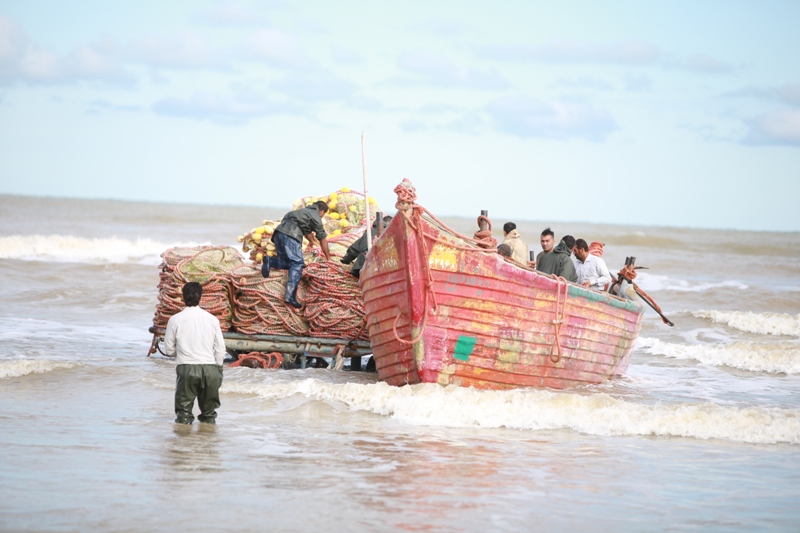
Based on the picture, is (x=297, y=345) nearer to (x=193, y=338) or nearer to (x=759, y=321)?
(x=193, y=338)

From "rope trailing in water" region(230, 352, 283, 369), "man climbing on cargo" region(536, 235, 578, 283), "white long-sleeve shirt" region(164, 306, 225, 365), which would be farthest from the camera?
"rope trailing in water" region(230, 352, 283, 369)

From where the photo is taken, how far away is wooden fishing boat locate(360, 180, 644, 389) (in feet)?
30.9

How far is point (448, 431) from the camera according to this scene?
8.67m

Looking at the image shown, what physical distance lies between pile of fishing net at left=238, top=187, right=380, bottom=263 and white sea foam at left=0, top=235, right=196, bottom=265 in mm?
19284

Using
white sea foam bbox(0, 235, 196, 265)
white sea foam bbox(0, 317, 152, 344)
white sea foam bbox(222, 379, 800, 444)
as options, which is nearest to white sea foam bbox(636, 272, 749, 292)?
white sea foam bbox(0, 235, 196, 265)

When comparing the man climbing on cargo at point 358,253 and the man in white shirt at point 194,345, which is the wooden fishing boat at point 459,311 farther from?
the man in white shirt at point 194,345

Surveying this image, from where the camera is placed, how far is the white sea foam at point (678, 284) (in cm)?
2909

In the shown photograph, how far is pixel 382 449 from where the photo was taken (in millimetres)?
7828

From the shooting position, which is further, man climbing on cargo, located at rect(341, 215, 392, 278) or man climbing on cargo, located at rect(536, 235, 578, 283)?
man climbing on cargo, located at rect(341, 215, 392, 278)

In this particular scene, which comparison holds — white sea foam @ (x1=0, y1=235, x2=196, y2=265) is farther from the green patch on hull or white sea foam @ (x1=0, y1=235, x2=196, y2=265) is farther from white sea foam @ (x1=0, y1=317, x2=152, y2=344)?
the green patch on hull

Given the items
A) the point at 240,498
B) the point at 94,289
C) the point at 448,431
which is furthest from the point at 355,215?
the point at 94,289

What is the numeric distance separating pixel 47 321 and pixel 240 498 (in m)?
Answer: 11.4

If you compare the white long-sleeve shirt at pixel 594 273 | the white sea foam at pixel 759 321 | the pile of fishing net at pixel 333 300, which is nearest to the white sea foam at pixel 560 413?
the pile of fishing net at pixel 333 300

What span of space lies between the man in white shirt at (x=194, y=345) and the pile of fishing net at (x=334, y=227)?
4.26 m
